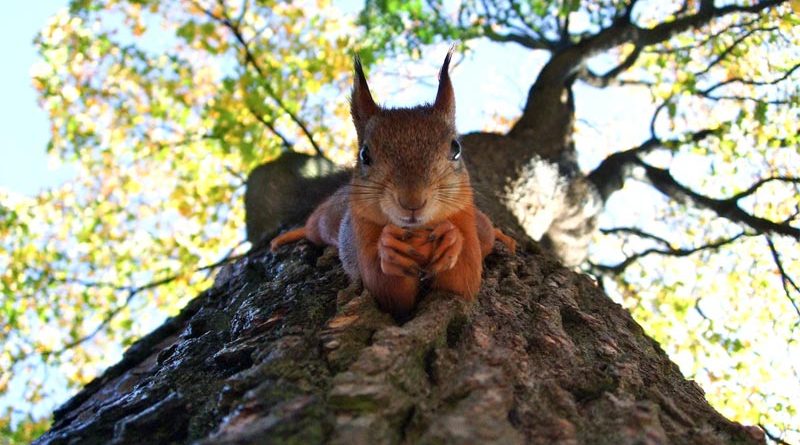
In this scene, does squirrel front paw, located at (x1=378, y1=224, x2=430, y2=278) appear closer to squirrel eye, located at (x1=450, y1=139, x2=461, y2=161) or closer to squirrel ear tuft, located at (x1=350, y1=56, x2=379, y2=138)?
squirrel eye, located at (x1=450, y1=139, x2=461, y2=161)

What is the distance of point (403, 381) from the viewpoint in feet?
4.91

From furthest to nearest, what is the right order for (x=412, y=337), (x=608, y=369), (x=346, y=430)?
(x=608, y=369), (x=412, y=337), (x=346, y=430)

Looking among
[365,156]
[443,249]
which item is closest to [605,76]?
[365,156]

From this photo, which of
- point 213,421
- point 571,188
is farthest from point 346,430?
point 571,188

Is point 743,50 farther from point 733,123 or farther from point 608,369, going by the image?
point 608,369

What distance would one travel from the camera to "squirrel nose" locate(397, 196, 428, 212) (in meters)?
1.92

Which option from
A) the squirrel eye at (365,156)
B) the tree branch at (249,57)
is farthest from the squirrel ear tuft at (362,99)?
the tree branch at (249,57)

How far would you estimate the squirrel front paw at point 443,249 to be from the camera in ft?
6.32

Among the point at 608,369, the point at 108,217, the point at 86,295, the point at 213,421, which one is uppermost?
the point at 108,217

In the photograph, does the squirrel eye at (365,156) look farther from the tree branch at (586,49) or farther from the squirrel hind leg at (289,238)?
the tree branch at (586,49)

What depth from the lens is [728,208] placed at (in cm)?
478

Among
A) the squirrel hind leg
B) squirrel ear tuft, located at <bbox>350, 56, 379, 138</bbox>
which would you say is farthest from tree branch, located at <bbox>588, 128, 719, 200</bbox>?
squirrel ear tuft, located at <bbox>350, 56, 379, 138</bbox>

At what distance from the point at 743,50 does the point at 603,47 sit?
111cm

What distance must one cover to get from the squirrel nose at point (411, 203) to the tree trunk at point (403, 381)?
31 centimetres
